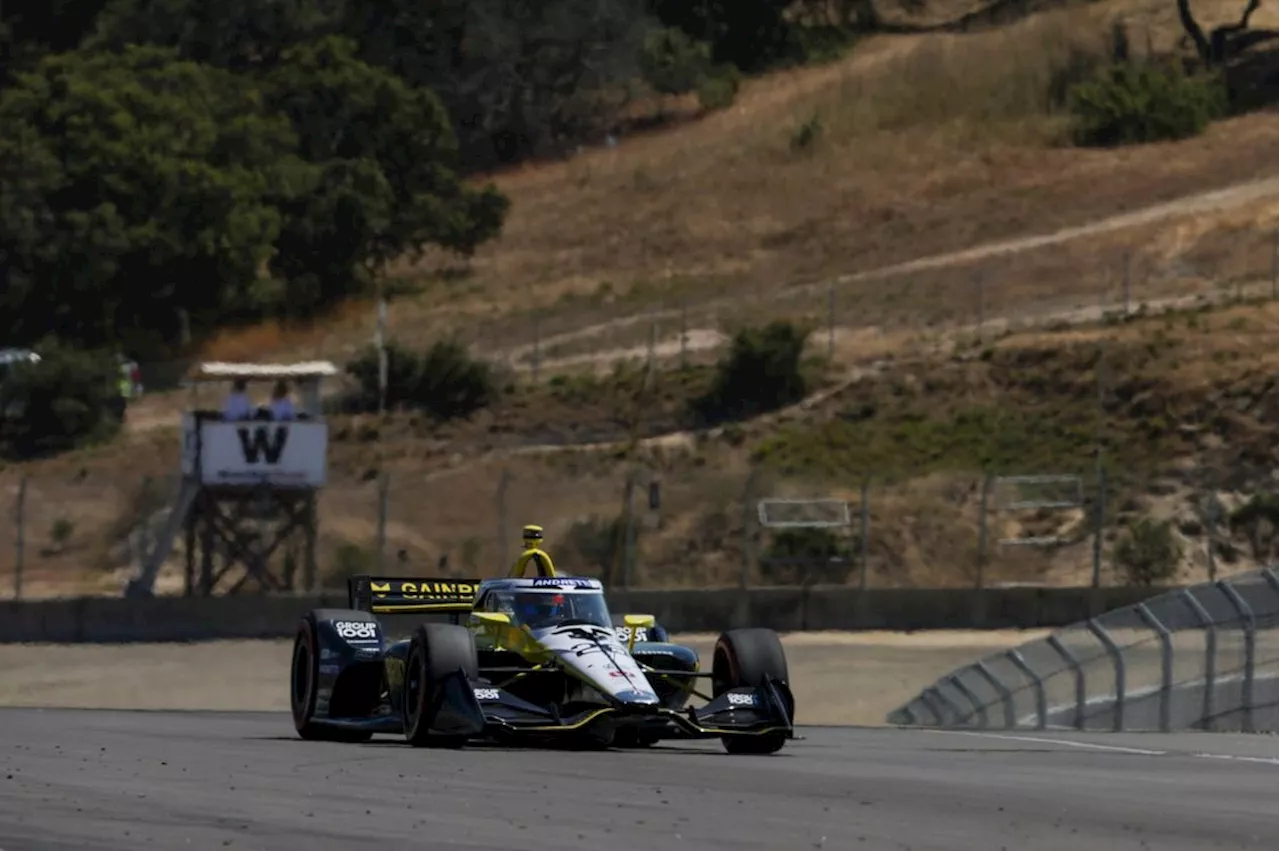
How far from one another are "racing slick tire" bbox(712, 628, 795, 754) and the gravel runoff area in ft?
40.3

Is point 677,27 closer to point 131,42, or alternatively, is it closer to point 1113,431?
point 131,42

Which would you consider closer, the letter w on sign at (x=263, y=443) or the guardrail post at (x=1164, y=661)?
the guardrail post at (x=1164, y=661)

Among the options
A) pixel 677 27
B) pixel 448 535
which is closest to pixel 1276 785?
pixel 448 535

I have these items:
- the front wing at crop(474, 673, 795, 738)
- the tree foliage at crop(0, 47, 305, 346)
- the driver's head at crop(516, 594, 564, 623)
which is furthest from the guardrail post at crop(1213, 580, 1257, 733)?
the tree foliage at crop(0, 47, 305, 346)

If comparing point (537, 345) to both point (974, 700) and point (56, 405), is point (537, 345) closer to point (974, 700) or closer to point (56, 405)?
point (56, 405)

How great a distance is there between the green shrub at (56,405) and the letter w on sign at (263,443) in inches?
743

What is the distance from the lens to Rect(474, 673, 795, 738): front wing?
1902cm

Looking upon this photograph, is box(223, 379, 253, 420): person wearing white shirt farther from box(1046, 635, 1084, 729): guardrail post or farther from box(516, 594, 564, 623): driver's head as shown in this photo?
box(516, 594, 564, 623): driver's head

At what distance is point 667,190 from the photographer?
85875mm

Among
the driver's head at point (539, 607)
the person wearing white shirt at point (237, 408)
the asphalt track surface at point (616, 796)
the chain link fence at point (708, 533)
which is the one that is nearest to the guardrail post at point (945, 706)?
the asphalt track surface at point (616, 796)

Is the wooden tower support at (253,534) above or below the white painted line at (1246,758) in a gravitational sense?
below

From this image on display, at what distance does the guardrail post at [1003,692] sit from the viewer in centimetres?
2745

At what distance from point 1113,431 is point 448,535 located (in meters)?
18.4

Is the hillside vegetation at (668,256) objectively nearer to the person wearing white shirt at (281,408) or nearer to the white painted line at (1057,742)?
the person wearing white shirt at (281,408)
